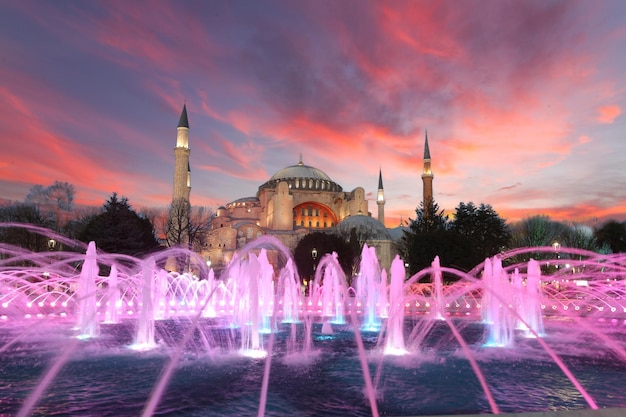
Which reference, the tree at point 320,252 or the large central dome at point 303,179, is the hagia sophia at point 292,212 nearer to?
the large central dome at point 303,179

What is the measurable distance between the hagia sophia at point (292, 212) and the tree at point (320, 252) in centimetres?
574

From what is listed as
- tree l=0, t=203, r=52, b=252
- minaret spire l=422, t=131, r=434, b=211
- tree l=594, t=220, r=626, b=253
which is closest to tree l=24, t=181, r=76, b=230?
tree l=0, t=203, r=52, b=252

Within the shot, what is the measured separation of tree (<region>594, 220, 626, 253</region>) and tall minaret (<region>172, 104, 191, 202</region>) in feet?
148

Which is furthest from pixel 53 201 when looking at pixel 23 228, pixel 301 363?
pixel 301 363

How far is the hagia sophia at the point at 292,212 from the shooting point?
55.1 meters

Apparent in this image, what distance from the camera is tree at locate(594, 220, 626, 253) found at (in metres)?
50.9

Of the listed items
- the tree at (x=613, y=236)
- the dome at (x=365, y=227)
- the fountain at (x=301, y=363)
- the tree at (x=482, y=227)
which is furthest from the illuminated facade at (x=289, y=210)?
the fountain at (x=301, y=363)

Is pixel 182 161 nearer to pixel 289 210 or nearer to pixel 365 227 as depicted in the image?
pixel 289 210

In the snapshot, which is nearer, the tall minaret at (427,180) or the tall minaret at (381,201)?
the tall minaret at (427,180)

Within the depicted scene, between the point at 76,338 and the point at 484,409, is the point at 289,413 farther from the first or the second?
the point at 76,338

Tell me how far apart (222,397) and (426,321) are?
1115 cm

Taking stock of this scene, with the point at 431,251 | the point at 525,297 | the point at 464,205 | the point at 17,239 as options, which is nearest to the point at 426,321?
the point at 525,297

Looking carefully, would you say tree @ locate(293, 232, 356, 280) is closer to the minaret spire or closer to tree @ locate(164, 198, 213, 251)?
tree @ locate(164, 198, 213, 251)

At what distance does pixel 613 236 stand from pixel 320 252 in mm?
32512
